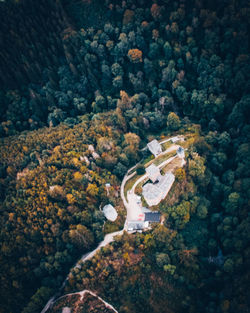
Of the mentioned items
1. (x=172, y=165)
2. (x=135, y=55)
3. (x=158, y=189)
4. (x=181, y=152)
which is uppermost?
(x=135, y=55)

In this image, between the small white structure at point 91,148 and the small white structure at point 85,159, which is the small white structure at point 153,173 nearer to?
the small white structure at point 85,159

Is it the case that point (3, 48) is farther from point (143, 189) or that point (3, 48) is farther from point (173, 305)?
point (173, 305)

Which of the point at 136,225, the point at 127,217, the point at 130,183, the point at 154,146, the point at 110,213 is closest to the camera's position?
the point at 136,225

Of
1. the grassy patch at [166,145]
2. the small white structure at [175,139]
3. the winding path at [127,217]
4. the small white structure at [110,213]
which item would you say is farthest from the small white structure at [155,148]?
the small white structure at [110,213]

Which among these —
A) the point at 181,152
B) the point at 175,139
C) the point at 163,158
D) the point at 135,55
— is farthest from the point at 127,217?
the point at 135,55

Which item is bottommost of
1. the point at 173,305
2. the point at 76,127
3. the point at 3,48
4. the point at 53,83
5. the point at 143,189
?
the point at 173,305

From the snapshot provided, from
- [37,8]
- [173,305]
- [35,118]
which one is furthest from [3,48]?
[173,305]

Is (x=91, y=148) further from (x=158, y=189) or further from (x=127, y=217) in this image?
(x=158, y=189)
